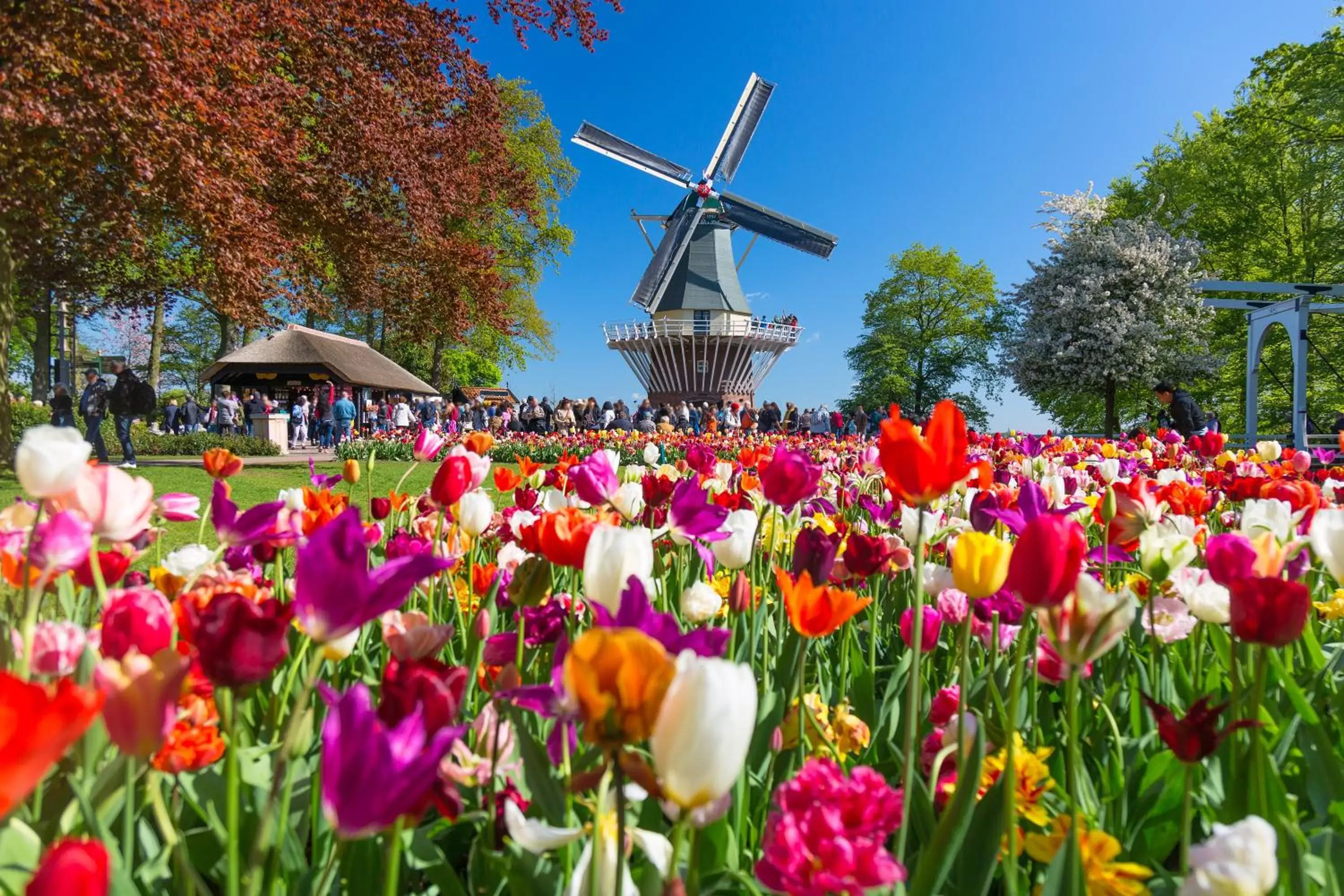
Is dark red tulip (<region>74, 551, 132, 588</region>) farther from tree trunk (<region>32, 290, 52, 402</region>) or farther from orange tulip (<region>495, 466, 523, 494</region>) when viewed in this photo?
tree trunk (<region>32, 290, 52, 402</region>)

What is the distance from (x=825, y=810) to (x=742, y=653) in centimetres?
87

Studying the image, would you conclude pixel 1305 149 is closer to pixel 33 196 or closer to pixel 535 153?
pixel 535 153

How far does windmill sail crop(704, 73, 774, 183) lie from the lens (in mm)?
30703

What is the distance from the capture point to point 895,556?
1730mm

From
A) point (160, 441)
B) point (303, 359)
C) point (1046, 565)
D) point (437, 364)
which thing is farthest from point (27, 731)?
point (437, 364)

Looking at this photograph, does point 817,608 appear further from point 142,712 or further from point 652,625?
point 142,712

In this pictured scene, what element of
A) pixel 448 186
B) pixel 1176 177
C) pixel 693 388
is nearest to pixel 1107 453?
pixel 448 186

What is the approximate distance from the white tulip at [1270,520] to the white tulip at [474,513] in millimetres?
1459

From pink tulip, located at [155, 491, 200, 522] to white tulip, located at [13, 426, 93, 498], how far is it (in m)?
0.44

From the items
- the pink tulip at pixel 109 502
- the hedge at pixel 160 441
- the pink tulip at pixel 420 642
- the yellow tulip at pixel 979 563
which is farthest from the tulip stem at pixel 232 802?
the hedge at pixel 160 441

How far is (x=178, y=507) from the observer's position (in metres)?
1.41

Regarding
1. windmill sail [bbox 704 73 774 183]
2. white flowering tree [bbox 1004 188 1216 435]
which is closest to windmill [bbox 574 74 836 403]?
windmill sail [bbox 704 73 774 183]

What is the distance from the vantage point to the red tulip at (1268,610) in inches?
32.0

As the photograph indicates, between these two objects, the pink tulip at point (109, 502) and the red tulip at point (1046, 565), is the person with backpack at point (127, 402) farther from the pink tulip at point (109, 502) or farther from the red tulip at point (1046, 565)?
the red tulip at point (1046, 565)
